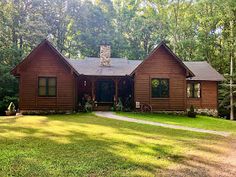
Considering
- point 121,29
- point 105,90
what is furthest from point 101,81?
point 121,29

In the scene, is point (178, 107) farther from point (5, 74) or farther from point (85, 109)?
point (5, 74)

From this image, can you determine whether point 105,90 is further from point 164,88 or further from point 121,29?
point 121,29

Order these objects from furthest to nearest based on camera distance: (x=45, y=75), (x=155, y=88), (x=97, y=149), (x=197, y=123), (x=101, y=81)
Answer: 1. (x=101, y=81)
2. (x=155, y=88)
3. (x=45, y=75)
4. (x=197, y=123)
5. (x=97, y=149)

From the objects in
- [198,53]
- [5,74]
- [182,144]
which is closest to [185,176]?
[182,144]

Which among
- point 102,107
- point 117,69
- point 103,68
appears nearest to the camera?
point 102,107

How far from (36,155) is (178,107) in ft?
52.4

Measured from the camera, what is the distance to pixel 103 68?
24656mm

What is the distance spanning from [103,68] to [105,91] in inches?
76.1

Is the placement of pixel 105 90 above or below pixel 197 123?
above

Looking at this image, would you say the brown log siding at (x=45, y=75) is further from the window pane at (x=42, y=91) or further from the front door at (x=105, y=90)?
the front door at (x=105, y=90)

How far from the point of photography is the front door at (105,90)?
2486cm

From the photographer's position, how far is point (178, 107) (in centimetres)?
2258

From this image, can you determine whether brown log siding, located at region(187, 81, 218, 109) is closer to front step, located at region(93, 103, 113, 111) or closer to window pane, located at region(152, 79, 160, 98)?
window pane, located at region(152, 79, 160, 98)

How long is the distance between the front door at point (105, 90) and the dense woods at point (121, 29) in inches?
354
